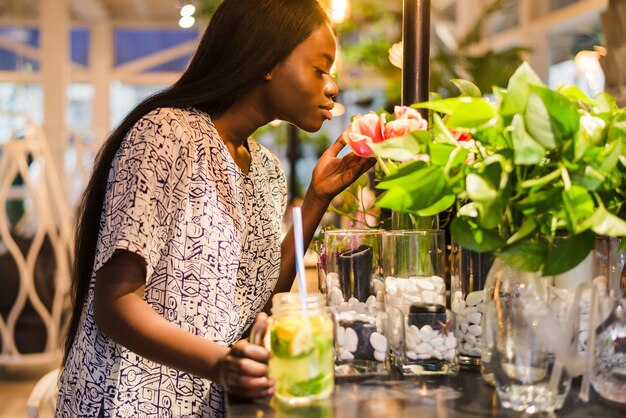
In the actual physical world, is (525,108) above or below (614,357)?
above

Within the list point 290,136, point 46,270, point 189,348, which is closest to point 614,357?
point 189,348

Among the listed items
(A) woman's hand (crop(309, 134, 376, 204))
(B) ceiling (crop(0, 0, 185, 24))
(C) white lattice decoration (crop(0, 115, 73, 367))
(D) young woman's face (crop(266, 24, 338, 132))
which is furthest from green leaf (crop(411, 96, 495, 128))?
(B) ceiling (crop(0, 0, 185, 24))

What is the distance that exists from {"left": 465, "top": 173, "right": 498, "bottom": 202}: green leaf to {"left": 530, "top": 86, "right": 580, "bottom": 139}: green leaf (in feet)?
0.33

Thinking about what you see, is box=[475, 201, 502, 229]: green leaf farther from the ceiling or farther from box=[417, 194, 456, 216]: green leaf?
the ceiling

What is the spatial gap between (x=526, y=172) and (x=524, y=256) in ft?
0.35

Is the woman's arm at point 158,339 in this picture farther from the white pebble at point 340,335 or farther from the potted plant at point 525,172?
the potted plant at point 525,172

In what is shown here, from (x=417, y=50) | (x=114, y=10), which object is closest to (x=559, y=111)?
(x=417, y=50)

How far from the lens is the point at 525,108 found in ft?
3.04

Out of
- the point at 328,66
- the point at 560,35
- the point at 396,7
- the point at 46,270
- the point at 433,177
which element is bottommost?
the point at 46,270

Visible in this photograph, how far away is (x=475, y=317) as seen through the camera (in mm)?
1155

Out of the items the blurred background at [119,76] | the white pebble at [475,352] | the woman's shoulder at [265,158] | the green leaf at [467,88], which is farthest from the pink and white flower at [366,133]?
the woman's shoulder at [265,158]

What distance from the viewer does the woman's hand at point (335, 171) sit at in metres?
1.39

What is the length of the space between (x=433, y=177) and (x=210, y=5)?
5670mm

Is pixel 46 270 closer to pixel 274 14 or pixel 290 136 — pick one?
pixel 290 136
